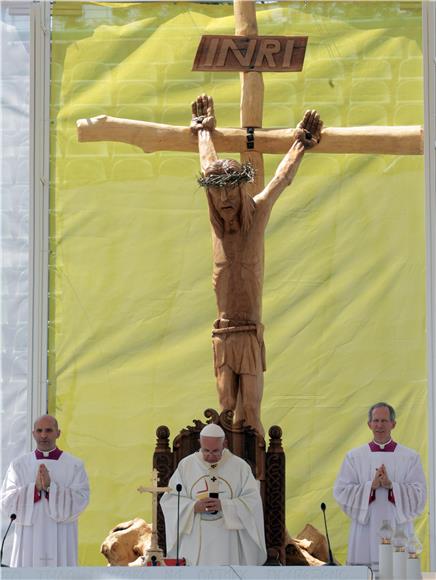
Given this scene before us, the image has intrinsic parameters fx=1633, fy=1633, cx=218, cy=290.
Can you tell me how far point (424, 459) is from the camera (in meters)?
12.0

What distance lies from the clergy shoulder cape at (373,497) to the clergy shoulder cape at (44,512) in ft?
5.52

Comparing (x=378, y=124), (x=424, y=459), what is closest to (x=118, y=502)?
(x=424, y=459)

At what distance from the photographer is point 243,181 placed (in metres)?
10.1

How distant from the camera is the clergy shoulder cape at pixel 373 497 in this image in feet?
33.6

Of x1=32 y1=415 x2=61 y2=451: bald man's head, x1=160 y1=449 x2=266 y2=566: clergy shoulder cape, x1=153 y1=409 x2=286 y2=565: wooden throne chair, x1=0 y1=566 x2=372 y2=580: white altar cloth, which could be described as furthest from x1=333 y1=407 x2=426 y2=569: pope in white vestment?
x1=0 y1=566 x2=372 y2=580: white altar cloth

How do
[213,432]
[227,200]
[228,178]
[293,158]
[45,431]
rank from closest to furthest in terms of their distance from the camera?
[213,432] < [228,178] < [227,200] < [45,431] < [293,158]

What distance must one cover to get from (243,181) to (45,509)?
245cm

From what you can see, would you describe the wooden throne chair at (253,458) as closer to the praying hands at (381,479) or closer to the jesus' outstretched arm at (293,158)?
the praying hands at (381,479)

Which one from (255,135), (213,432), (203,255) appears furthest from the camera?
(203,255)

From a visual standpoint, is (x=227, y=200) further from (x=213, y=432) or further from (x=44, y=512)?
(x=44, y=512)

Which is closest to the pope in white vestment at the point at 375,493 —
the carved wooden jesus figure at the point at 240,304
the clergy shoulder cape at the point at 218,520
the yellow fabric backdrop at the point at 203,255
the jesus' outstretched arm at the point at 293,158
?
the carved wooden jesus figure at the point at 240,304

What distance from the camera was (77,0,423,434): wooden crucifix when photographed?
34.1ft

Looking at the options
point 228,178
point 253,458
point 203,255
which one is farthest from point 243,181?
point 203,255

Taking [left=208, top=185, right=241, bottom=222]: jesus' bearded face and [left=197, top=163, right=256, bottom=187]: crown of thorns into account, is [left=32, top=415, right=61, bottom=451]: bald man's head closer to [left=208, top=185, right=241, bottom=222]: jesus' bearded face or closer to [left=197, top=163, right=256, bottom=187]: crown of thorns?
[left=208, top=185, right=241, bottom=222]: jesus' bearded face
